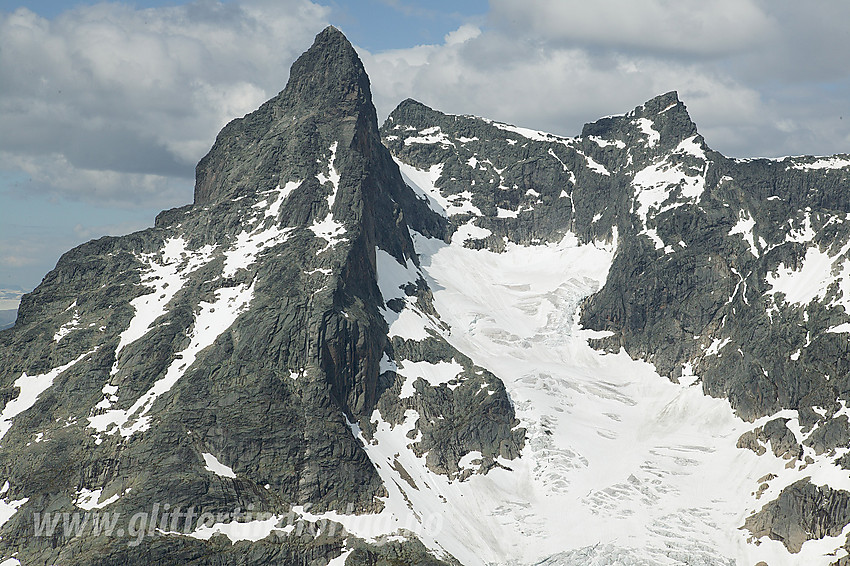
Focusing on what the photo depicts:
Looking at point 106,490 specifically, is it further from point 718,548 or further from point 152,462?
point 718,548

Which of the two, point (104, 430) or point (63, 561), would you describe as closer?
point (63, 561)

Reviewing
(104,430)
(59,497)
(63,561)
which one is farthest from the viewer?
(104,430)

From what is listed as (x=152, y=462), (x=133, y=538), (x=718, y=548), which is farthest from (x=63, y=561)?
(x=718, y=548)

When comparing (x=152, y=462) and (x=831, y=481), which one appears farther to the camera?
(x=831, y=481)

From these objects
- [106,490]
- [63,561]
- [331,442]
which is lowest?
[63,561]

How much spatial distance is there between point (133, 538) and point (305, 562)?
101 feet

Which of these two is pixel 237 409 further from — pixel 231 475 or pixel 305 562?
pixel 305 562

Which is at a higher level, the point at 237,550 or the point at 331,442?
the point at 331,442

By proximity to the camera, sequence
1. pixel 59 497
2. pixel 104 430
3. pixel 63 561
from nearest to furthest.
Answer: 1. pixel 63 561
2. pixel 59 497
3. pixel 104 430

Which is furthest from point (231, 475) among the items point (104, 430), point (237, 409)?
point (104, 430)

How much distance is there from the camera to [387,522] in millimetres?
185625

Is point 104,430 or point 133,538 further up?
point 104,430

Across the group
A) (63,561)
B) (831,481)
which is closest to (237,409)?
(63,561)

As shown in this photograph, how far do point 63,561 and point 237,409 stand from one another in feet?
140
